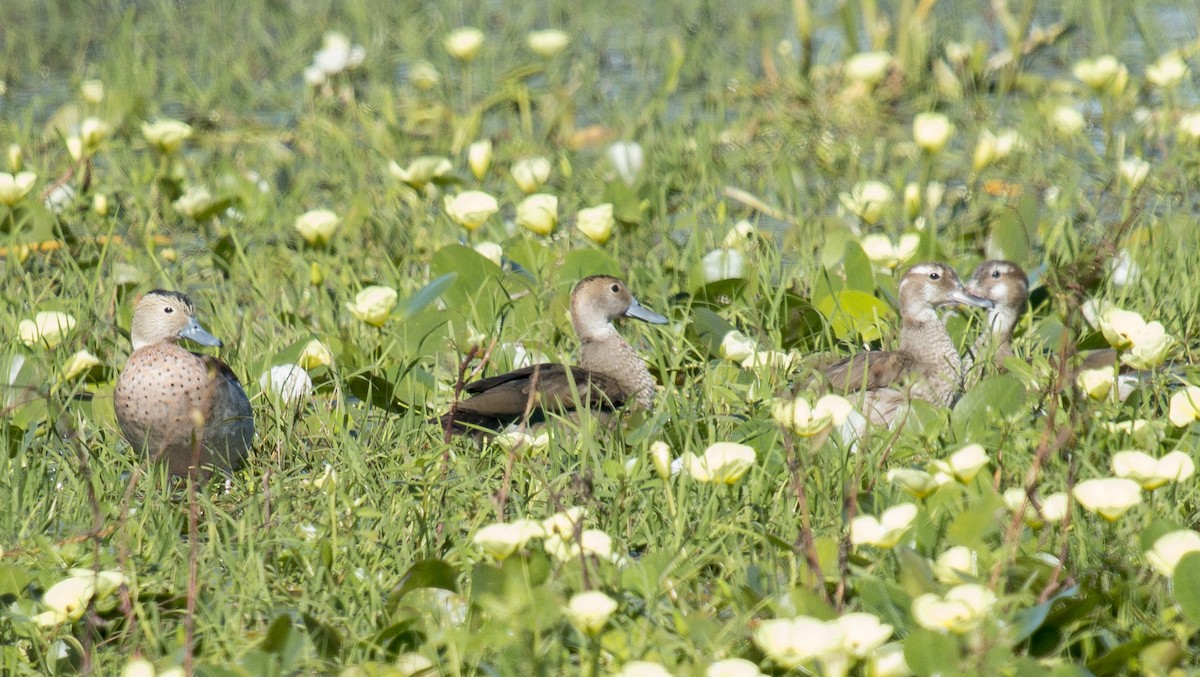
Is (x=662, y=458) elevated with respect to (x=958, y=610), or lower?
lower

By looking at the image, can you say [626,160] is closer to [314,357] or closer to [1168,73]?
[314,357]

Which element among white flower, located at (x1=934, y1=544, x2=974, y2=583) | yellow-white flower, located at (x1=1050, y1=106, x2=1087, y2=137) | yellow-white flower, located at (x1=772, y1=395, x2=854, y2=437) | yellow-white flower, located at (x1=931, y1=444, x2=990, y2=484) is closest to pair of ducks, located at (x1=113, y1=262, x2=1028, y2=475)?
yellow-white flower, located at (x1=772, y1=395, x2=854, y2=437)

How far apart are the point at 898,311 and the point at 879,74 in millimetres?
2066

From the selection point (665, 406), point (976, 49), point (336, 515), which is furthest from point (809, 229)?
point (336, 515)

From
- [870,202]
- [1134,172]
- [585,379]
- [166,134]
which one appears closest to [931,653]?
→ [585,379]

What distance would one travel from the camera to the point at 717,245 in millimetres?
4746

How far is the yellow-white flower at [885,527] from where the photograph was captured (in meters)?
2.38

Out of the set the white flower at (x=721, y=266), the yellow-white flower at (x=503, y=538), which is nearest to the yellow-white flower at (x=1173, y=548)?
the yellow-white flower at (x=503, y=538)

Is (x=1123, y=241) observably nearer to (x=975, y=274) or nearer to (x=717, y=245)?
(x=975, y=274)

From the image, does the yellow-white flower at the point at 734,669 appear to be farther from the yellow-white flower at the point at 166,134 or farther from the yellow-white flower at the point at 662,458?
the yellow-white flower at the point at 166,134

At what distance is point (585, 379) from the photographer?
3.76 m

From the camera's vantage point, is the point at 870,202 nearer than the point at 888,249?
No

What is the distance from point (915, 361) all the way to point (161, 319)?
1908mm

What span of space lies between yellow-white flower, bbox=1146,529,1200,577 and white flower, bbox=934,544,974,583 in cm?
28
